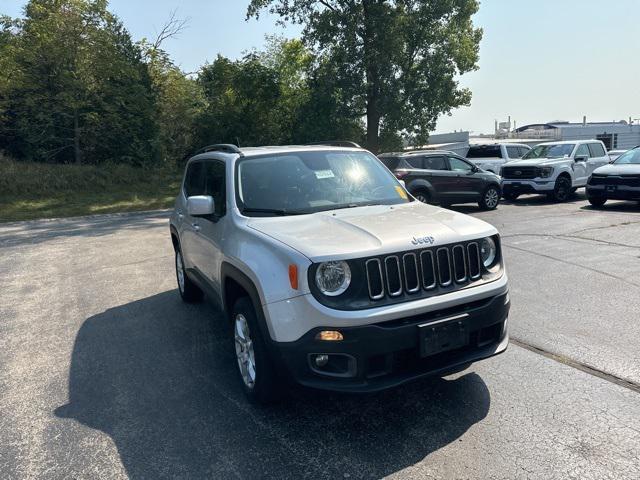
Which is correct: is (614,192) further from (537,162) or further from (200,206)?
(200,206)

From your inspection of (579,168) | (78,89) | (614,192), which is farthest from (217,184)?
(78,89)

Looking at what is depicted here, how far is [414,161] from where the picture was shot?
A: 1386cm

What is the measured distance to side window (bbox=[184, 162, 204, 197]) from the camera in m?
5.59

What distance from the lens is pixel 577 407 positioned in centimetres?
349

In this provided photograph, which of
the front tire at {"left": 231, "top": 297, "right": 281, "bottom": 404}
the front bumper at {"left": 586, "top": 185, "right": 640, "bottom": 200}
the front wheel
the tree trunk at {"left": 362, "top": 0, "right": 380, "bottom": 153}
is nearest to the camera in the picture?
the front tire at {"left": 231, "top": 297, "right": 281, "bottom": 404}

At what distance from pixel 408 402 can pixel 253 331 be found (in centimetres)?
121

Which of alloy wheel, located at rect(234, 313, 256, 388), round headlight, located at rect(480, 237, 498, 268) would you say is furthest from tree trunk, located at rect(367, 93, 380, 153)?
alloy wheel, located at rect(234, 313, 256, 388)

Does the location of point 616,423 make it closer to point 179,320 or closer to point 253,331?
point 253,331

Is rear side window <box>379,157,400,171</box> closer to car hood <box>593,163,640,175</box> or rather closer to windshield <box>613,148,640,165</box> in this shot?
car hood <box>593,163,640,175</box>

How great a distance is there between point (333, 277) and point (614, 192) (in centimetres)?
1305

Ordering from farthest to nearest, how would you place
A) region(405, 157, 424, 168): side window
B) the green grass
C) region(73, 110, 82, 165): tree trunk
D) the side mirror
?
region(73, 110, 82, 165): tree trunk
the green grass
region(405, 157, 424, 168): side window
the side mirror

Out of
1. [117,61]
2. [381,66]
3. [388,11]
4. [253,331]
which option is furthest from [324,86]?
[253,331]

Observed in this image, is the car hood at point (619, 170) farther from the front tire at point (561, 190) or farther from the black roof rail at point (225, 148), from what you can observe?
the black roof rail at point (225, 148)

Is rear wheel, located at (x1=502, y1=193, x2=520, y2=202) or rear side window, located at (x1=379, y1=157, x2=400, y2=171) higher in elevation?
rear side window, located at (x1=379, y1=157, x2=400, y2=171)
